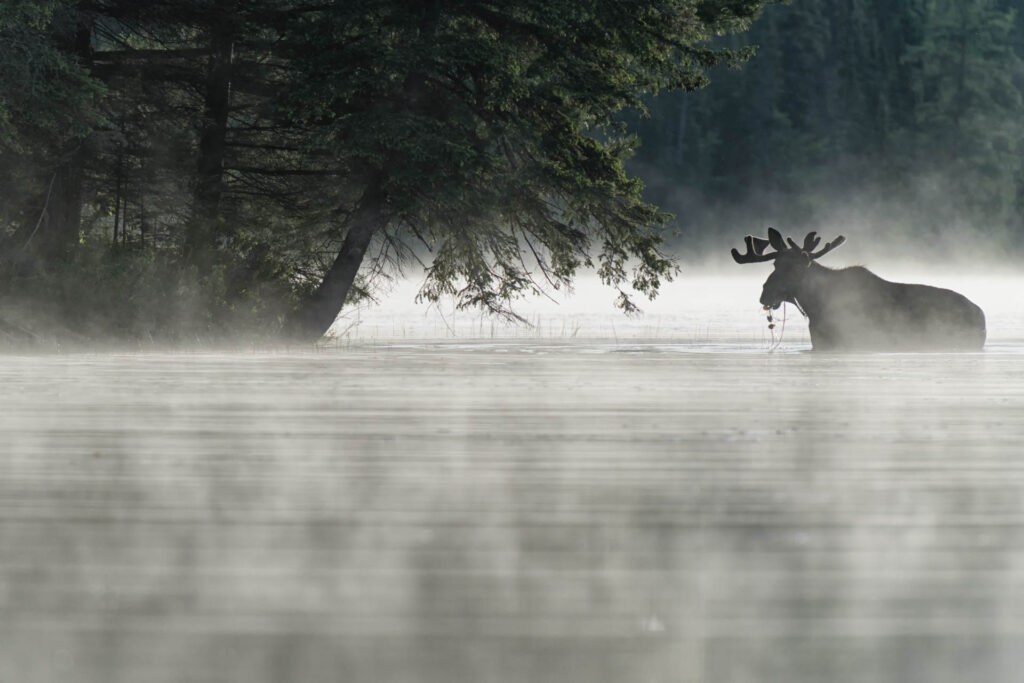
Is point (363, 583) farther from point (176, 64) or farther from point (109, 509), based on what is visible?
point (176, 64)

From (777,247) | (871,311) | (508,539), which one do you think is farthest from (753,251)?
(508,539)

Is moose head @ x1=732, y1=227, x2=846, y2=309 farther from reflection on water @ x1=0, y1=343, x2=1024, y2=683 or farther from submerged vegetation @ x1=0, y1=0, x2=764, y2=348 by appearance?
reflection on water @ x1=0, y1=343, x2=1024, y2=683

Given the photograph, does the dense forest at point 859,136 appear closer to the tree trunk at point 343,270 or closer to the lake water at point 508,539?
the tree trunk at point 343,270

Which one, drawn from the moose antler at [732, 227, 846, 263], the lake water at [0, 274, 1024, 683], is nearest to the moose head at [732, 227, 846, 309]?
the moose antler at [732, 227, 846, 263]

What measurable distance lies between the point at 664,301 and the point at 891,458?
3259 centimetres

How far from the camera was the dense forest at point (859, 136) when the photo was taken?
87812mm

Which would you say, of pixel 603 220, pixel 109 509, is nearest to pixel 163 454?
pixel 109 509

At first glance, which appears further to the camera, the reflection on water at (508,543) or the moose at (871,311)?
the moose at (871,311)

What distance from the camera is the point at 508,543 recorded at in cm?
278

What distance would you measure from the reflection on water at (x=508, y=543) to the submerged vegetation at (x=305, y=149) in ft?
29.5

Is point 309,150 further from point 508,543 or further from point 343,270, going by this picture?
point 508,543

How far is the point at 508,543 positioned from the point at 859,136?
308 feet

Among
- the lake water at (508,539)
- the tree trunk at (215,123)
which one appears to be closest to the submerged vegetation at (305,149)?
the tree trunk at (215,123)

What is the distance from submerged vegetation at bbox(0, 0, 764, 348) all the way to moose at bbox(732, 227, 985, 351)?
1974mm
